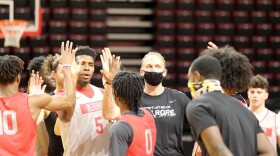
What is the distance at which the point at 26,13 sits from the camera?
13.8 m

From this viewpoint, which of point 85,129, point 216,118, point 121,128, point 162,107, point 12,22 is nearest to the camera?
point 216,118

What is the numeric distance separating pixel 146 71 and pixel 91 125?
0.73 meters

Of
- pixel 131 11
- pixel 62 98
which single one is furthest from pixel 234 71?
pixel 131 11

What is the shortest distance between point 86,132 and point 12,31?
7.37 metres

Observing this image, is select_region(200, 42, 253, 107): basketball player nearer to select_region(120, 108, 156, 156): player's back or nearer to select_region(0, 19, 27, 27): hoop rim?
select_region(120, 108, 156, 156): player's back

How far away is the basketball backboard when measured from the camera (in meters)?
13.5

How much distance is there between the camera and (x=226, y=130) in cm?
346

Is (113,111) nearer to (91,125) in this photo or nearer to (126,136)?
(91,125)

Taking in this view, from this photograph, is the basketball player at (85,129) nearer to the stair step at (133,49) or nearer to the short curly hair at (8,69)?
the short curly hair at (8,69)

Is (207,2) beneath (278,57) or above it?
above

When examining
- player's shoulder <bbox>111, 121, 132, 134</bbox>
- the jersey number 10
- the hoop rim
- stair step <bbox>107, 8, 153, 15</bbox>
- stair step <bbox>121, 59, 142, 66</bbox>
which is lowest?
stair step <bbox>121, 59, 142, 66</bbox>

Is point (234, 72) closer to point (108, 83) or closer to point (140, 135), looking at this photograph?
point (140, 135)

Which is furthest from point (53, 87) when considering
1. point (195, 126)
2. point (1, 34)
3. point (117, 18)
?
point (117, 18)

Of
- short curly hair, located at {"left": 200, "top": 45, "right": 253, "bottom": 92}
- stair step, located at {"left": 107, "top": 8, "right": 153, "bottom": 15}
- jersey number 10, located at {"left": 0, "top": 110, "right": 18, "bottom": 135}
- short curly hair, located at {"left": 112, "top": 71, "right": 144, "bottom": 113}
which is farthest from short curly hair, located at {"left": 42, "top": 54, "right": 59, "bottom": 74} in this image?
stair step, located at {"left": 107, "top": 8, "right": 153, "bottom": 15}
